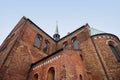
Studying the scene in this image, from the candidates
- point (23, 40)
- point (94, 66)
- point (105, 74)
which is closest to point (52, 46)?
point (23, 40)

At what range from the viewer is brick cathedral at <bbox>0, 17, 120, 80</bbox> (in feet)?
31.1

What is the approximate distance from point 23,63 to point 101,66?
7888 mm

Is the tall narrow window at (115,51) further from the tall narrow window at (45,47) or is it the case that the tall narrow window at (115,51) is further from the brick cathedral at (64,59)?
the tall narrow window at (45,47)

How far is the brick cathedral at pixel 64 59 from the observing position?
948 cm

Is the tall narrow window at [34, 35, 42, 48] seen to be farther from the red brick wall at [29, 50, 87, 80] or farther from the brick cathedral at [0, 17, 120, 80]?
the red brick wall at [29, 50, 87, 80]

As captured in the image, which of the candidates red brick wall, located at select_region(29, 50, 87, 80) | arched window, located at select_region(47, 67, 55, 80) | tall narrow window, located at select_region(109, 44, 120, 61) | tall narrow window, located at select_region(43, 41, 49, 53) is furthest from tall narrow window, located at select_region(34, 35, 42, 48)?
tall narrow window, located at select_region(109, 44, 120, 61)

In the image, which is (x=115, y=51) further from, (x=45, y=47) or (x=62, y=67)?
(x=45, y=47)

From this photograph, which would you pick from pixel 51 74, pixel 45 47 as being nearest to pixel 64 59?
pixel 51 74

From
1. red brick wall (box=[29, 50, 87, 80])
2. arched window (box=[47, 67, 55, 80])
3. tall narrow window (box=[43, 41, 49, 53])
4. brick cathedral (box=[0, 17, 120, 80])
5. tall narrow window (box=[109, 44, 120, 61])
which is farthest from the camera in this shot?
tall narrow window (box=[43, 41, 49, 53])

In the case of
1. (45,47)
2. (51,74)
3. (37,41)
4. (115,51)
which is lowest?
(51,74)

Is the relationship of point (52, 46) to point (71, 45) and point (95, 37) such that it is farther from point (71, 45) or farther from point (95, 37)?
point (95, 37)

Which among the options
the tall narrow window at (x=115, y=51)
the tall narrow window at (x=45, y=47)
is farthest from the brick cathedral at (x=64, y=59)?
the tall narrow window at (x=45, y=47)

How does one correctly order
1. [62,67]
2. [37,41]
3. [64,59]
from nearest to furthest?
[62,67]
[64,59]
[37,41]

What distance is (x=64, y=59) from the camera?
917 cm
